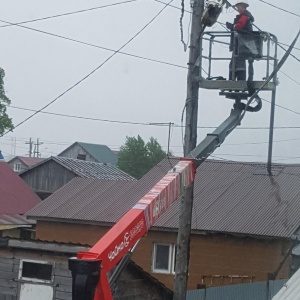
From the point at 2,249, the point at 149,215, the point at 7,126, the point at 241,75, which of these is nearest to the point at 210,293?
the point at 2,249

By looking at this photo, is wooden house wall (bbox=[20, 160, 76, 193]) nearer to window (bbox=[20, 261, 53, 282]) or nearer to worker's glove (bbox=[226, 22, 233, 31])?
window (bbox=[20, 261, 53, 282])

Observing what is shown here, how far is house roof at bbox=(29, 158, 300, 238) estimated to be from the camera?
64.5 feet

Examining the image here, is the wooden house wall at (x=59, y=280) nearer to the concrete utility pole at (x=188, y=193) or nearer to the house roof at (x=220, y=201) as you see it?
the concrete utility pole at (x=188, y=193)

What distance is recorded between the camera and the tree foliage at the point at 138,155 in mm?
65688

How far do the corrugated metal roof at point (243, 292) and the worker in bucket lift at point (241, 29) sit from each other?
5.27 metres

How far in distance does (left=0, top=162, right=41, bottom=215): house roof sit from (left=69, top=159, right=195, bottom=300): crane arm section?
2652 cm

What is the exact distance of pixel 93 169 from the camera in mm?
39594

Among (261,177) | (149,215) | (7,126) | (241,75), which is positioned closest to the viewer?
(149,215)

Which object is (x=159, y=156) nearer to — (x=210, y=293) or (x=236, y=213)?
(x=236, y=213)

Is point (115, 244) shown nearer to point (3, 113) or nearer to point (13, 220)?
point (13, 220)

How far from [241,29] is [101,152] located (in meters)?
62.7

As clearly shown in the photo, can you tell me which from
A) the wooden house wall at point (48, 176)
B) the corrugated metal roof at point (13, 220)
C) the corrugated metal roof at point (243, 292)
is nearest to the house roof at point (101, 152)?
the wooden house wall at point (48, 176)

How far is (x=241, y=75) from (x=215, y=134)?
159 centimetres

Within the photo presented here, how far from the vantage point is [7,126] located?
127ft
